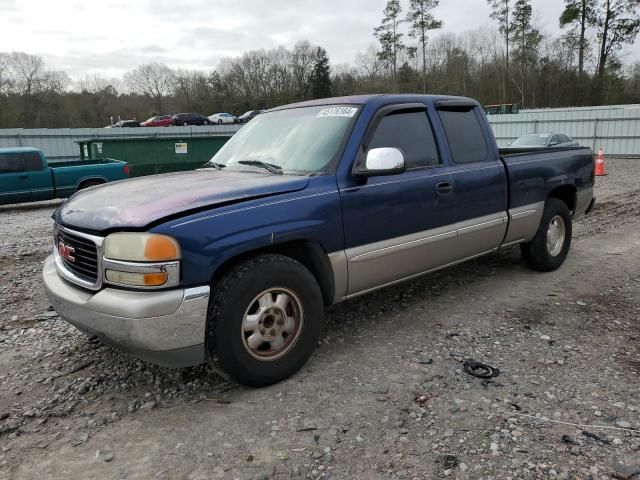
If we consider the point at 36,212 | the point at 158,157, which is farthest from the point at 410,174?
the point at 158,157

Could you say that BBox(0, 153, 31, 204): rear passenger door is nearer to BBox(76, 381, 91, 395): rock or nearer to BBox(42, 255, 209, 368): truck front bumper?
BBox(76, 381, 91, 395): rock

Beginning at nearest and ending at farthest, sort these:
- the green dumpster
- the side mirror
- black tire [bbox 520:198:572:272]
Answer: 1. the side mirror
2. black tire [bbox 520:198:572:272]
3. the green dumpster

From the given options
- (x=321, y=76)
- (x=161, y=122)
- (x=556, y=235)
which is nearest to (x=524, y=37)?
(x=321, y=76)

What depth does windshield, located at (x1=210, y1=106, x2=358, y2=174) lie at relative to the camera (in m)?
3.67

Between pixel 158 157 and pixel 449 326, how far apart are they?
13.9 metres

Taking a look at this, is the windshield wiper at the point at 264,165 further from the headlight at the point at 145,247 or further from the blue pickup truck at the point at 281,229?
the headlight at the point at 145,247

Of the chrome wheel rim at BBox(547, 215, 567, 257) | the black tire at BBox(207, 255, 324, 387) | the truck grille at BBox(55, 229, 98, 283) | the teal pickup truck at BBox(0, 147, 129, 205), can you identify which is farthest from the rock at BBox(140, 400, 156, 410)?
the teal pickup truck at BBox(0, 147, 129, 205)

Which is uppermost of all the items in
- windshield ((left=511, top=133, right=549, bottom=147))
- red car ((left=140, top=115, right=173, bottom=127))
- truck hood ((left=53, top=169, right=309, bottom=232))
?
red car ((left=140, top=115, right=173, bottom=127))

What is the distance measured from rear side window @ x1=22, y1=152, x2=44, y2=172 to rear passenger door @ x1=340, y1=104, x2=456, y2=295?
1168 centimetres

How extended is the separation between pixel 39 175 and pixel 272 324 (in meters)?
11.9

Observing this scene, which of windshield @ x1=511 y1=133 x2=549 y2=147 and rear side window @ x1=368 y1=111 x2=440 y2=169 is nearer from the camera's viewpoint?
rear side window @ x1=368 y1=111 x2=440 y2=169

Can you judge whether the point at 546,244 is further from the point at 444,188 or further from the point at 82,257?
the point at 82,257

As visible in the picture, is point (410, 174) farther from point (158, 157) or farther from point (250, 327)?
point (158, 157)

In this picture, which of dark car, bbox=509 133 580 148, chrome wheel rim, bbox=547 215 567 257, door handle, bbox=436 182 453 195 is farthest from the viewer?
dark car, bbox=509 133 580 148
